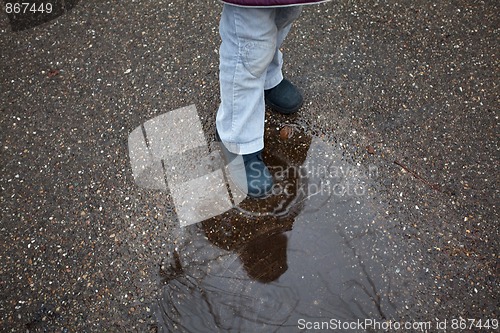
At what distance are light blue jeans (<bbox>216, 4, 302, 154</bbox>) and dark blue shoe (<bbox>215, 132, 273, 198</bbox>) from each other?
89 millimetres

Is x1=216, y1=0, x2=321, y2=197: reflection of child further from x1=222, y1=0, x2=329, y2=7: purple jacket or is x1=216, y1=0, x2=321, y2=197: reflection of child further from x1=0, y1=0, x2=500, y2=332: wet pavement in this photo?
x1=0, y1=0, x2=500, y2=332: wet pavement

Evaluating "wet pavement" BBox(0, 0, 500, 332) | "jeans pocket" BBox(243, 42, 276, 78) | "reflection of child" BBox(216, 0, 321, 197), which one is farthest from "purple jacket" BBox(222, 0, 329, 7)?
"wet pavement" BBox(0, 0, 500, 332)

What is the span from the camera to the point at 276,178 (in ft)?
6.63

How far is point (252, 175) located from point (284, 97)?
1.35 feet

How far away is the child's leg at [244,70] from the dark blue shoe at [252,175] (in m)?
0.09

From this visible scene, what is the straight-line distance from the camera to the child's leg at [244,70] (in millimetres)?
1494

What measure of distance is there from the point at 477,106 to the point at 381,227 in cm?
80

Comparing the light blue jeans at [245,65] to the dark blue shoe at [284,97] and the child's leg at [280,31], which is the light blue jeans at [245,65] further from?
the dark blue shoe at [284,97]

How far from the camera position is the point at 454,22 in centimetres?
249

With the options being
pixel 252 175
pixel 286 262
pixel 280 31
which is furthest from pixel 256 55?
pixel 286 262

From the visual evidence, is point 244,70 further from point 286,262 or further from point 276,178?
point 286,262

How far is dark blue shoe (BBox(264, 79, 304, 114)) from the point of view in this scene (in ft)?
6.99

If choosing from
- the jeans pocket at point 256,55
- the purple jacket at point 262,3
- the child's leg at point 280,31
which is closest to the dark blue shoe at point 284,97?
the child's leg at point 280,31

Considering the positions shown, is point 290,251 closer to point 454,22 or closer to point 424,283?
point 424,283
